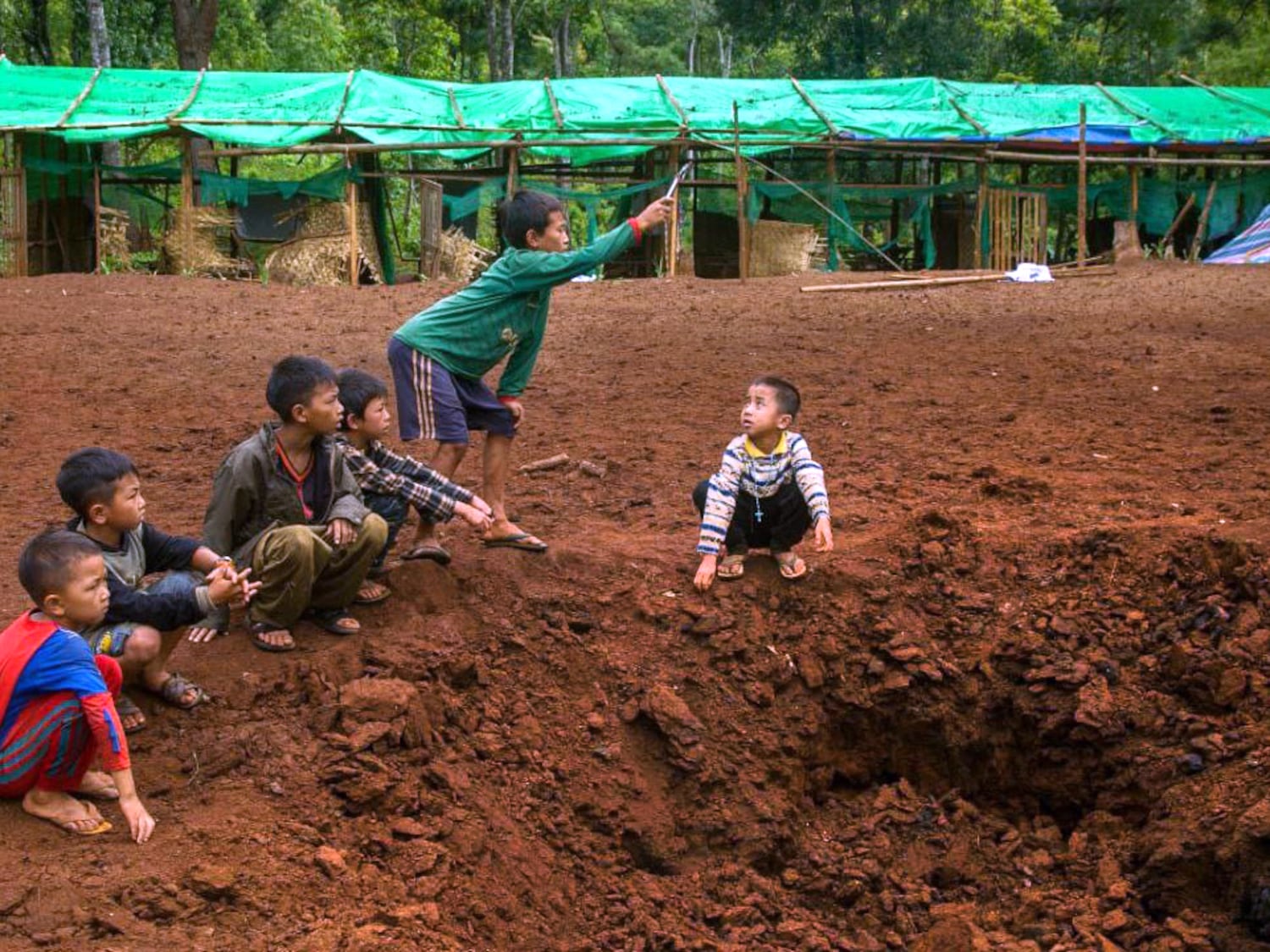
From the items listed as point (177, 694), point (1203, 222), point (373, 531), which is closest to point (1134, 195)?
point (1203, 222)

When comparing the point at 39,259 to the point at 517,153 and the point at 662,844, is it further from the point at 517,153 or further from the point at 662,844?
the point at 662,844

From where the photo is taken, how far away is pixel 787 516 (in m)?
4.95

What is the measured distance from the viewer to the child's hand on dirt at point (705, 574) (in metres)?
4.92

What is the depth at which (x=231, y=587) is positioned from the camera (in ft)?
12.3

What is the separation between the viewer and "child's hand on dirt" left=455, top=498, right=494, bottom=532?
4.58 metres

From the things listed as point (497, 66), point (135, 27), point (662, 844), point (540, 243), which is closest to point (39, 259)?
point (135, 27)

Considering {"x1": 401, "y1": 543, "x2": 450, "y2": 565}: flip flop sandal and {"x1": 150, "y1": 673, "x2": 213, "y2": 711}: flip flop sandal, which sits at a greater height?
{"x1": 401, "y1": 543, "x2": 450, "y2": 565}: flip flop sandal

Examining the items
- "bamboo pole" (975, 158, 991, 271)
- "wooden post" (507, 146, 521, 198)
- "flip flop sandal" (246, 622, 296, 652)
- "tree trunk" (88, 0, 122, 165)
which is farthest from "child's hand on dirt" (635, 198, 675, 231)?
"tree trunk" (88, 0, 122, 165)

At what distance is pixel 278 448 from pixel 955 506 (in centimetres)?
292

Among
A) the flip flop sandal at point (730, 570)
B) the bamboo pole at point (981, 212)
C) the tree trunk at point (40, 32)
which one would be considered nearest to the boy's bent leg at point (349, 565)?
the flip flop sandal at point (730, 570)

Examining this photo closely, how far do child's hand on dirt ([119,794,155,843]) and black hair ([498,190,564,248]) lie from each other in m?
2.50

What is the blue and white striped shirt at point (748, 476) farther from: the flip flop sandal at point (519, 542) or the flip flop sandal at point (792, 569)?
the flip flop sandal at point (519, 542)

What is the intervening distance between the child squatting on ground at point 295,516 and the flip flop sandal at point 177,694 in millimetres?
343

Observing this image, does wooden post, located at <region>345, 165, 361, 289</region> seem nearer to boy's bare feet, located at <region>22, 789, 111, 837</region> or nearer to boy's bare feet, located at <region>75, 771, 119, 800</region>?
boy's bare feet, located at <region>75, 771, 119, 800</region>
